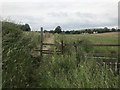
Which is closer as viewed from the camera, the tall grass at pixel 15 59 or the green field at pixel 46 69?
the green field at pixel 46 69

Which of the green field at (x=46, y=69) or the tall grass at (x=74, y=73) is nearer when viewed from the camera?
the tall grass at (x=74, y=73)

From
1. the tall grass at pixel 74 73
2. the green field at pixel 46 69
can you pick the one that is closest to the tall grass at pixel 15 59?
the green field at pixel 46 69

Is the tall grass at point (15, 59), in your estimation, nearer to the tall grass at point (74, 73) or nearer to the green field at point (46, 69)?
the green field at point (46, 69)

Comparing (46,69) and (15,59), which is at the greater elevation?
(15,59)

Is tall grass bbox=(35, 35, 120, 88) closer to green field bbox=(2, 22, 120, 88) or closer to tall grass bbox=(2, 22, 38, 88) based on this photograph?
green field bbox=(2, 22, 120, 88)

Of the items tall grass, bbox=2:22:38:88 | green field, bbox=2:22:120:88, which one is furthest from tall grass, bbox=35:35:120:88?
tall grass, bbox=2:22:38:88

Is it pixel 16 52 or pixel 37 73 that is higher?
pixel 16 52

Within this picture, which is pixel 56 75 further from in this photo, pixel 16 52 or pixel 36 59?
pixel 36 59

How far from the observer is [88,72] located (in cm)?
833

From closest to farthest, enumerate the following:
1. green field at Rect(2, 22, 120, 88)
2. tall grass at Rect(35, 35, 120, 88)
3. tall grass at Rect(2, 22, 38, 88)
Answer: tall grass at Rect(35, 35, 120, 88) → green field at Rect(2, 22, 120, 88) → tall grass at Rect(2, 22, 38, 88)

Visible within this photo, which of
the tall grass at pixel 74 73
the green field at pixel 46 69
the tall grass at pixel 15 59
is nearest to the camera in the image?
the tall grass at pixel 74 73

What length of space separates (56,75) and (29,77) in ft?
2.75

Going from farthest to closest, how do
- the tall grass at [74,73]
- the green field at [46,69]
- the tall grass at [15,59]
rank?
the tall grass at [15,59] → the green field at [46,69] → the tall grass at [74,73]

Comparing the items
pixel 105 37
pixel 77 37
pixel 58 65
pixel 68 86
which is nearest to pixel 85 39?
pixel 77 37
